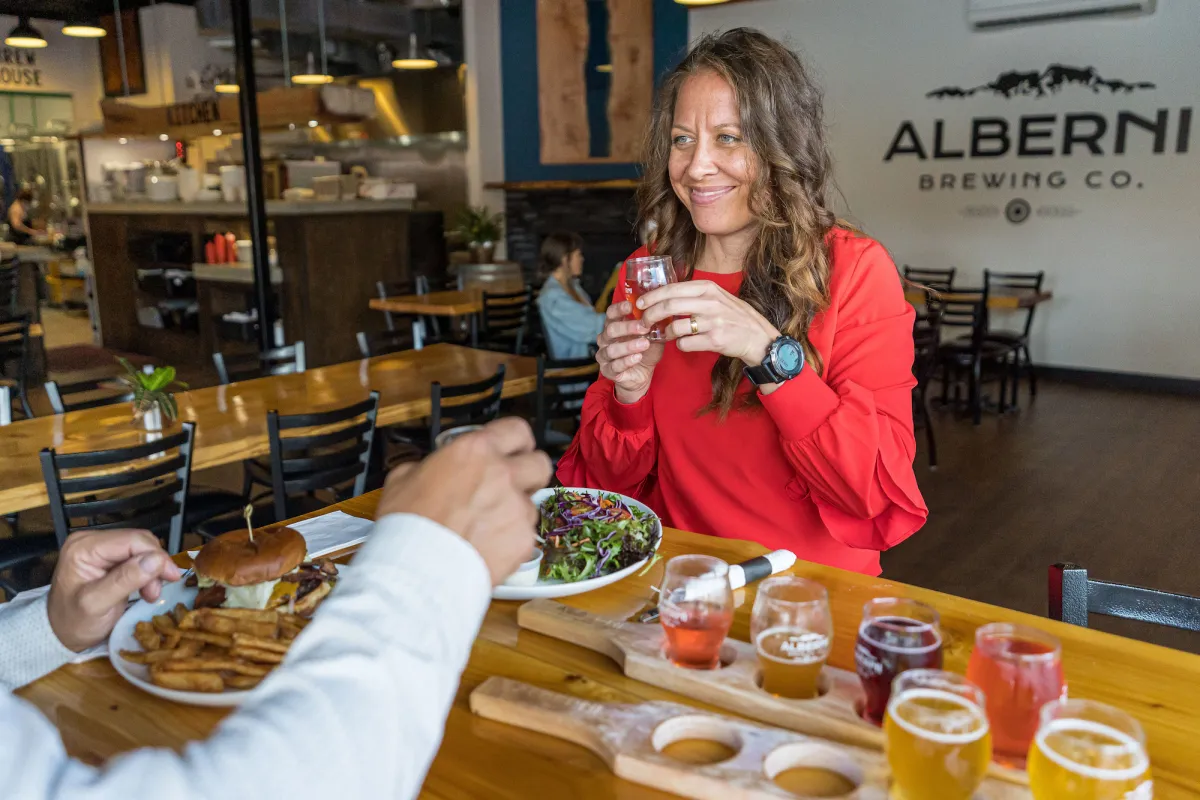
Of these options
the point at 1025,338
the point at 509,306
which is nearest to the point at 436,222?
the point at 509,306

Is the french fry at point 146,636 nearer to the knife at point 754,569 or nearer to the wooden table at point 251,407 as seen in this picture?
the knife at point 754,569

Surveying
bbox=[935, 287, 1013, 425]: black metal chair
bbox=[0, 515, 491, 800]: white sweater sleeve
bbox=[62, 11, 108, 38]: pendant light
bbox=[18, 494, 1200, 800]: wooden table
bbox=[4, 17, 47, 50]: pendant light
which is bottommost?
bbox=[935, 287, 1013, 425]: black metal chair

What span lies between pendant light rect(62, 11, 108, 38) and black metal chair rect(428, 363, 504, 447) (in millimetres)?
5125

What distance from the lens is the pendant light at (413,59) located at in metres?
9.07

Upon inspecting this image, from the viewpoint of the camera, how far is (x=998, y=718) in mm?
876

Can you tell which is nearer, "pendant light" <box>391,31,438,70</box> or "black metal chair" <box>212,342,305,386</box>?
"black metal chair" <box>212,342,305,386</box>

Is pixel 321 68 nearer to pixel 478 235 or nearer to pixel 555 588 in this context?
pixel 478 235

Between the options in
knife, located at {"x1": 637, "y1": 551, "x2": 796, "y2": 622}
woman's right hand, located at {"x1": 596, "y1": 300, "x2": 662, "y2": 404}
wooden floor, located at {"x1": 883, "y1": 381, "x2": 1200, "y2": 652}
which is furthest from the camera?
wooden floor, located at {"x1": 883, "y1": 381, "x2": 1200, "y2": 652}

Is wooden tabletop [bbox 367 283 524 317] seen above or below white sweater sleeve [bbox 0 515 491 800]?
below

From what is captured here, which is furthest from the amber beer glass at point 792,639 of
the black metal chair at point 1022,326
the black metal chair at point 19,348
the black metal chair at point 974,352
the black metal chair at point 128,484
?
the black metal chair at point 1022,326

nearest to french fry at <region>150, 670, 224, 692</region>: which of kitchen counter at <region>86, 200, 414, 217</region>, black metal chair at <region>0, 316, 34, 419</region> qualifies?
black metal chair at <region>0, 316, 34, 419</region>

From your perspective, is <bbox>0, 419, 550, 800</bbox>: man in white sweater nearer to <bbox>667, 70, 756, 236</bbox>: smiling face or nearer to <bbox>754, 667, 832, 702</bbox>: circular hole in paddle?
<bbox>754, 667, 832, 702</bbox>: circular hole in paddle

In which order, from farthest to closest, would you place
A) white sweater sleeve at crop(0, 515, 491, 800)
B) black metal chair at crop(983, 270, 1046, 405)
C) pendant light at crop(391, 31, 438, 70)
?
pendant light at crop(391, 31, 438, 70) → black metal chair at crop(983, 270, 1046, 405) → white sweater sleeve at crop(0, 515, 491, 800)

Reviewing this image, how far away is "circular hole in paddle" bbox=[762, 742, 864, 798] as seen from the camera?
2.83 feet
